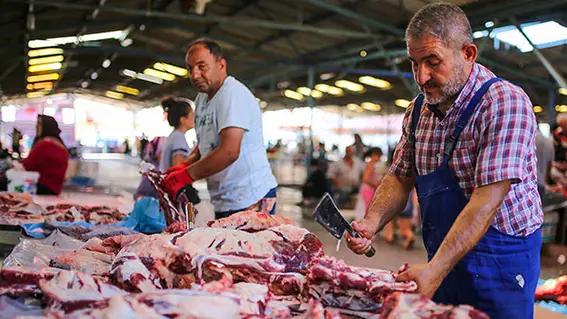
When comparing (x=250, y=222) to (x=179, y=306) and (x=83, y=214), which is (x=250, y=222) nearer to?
(x=179, y=306)

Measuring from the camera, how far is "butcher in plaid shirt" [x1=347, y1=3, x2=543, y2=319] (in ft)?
6.02

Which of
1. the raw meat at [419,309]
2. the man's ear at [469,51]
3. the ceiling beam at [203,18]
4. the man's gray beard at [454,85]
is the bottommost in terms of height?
the raw meat at [419,309]

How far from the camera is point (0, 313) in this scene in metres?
1.59

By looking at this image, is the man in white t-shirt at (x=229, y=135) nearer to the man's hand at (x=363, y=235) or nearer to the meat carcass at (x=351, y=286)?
the man's hand at (x=363, y=235)

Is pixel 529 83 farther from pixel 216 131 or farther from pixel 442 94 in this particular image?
pixel 442 94

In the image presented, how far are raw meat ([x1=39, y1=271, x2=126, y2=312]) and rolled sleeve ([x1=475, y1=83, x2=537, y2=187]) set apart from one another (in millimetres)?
1235

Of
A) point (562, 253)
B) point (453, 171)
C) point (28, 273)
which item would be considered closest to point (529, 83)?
point (562, 253)

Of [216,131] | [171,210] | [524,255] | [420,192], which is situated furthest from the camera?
[216,131]

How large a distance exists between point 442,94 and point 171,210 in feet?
5.44

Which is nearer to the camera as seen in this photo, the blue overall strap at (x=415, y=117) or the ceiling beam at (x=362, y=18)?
the blue overall strap at (x=415, y=117)

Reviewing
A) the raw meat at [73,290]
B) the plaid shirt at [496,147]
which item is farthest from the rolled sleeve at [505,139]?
the raw meat at [73,290]

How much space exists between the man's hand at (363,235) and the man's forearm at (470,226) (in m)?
0.45

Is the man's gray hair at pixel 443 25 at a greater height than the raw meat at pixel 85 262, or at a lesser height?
greater

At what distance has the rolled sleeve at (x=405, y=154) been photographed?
240cm
